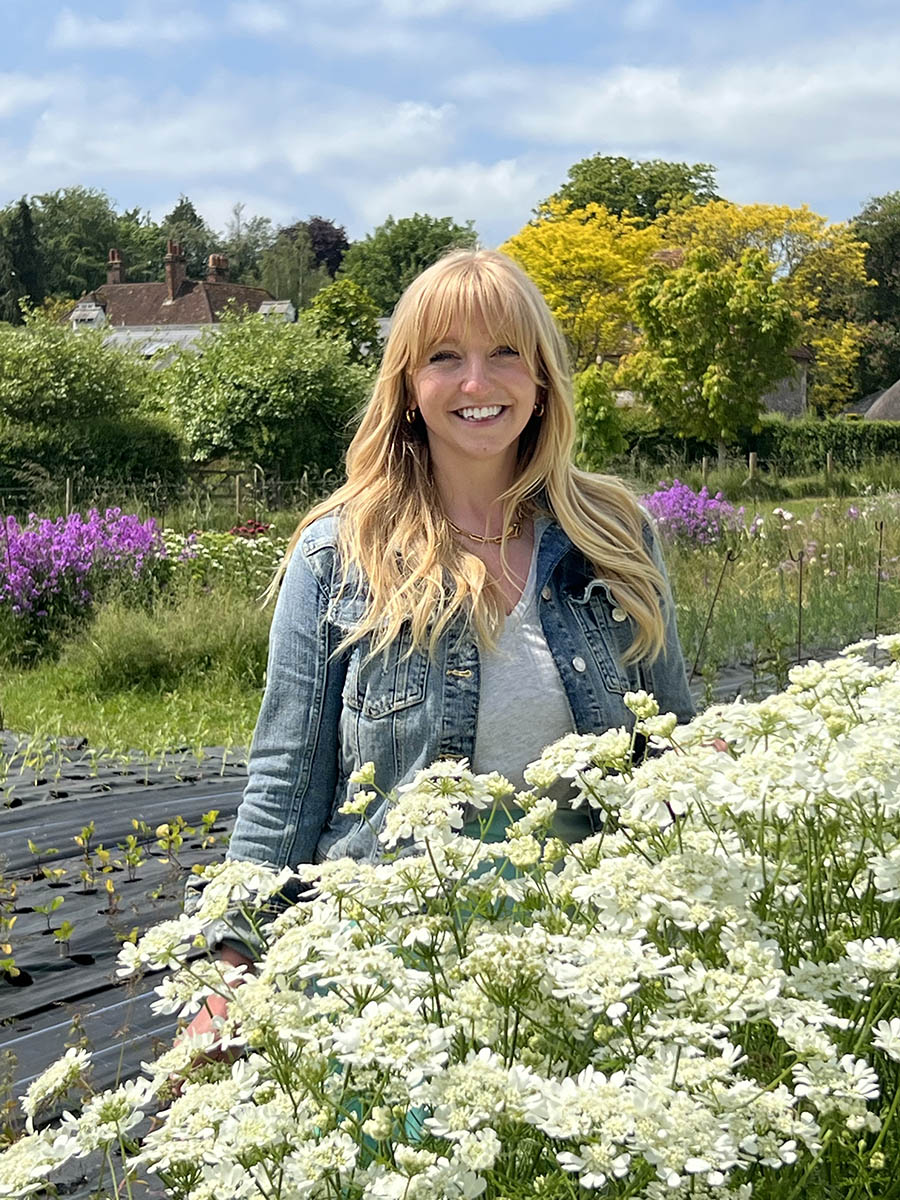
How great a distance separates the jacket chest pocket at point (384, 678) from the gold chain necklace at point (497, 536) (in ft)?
0.88

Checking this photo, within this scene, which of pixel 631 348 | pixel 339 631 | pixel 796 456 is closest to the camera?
pixel 339 631

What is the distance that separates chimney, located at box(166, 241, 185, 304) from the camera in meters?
54.2

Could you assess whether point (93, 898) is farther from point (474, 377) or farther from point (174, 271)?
point (174, 271)

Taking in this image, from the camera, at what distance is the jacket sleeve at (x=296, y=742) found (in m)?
2.24

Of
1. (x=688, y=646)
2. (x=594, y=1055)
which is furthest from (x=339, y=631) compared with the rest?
(x=688, y=646)

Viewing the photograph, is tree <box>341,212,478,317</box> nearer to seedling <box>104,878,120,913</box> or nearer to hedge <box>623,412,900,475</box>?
hedge <box>623,412,900,475</box>

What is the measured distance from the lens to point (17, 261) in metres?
54.9

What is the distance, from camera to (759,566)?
1080 centimetres

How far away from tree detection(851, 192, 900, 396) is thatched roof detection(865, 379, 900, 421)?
3.45 m

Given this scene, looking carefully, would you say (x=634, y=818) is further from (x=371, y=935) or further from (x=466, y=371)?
(x=466, y=371)

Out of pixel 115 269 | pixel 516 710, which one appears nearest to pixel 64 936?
pixel 516 710

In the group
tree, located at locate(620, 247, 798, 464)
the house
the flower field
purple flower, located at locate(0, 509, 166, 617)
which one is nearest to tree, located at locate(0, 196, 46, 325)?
the house

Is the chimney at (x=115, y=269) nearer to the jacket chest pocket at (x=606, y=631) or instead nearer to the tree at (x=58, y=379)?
the tree at (x=58, y=379)

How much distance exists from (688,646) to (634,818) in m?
6.20
